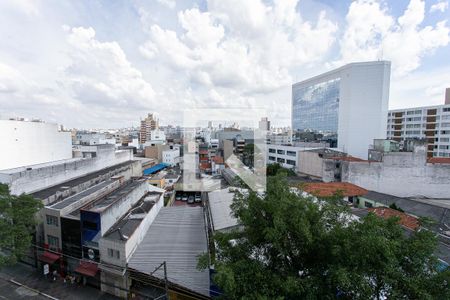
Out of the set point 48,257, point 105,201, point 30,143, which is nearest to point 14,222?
point 48,257

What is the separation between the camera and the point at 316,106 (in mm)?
46938

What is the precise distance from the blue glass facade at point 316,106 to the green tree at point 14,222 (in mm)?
44759

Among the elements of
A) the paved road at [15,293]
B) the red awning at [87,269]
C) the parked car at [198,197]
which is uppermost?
the red awning at [87,269]

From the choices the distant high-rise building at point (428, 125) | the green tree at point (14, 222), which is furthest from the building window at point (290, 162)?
the green tree at point (14, 222)

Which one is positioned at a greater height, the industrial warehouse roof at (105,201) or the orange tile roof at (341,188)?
the industrial warehouse roof at (105,201)

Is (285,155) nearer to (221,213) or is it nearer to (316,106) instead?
(316,106)

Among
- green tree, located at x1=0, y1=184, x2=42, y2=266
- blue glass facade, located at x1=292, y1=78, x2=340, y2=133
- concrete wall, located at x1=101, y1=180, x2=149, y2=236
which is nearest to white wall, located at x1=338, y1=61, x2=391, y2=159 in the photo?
blue glass facade, located at x1=292, y1=78, x2=340, y2=133

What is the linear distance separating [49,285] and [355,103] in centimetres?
4346

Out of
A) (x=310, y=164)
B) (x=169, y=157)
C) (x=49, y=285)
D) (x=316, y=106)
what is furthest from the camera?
(x=316, y=106)

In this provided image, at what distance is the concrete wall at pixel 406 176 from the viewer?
1792 cm

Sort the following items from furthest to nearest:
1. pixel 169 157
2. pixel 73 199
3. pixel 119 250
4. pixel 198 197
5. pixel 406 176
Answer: pixel 169 157, pixel 198 197, pixel 406 176, pixel 73 199, pixel 119 250

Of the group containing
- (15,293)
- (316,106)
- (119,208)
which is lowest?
(15,293)

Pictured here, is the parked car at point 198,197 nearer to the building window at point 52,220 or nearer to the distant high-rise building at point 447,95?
the building window at point 52,220

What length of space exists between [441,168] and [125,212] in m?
24.4
